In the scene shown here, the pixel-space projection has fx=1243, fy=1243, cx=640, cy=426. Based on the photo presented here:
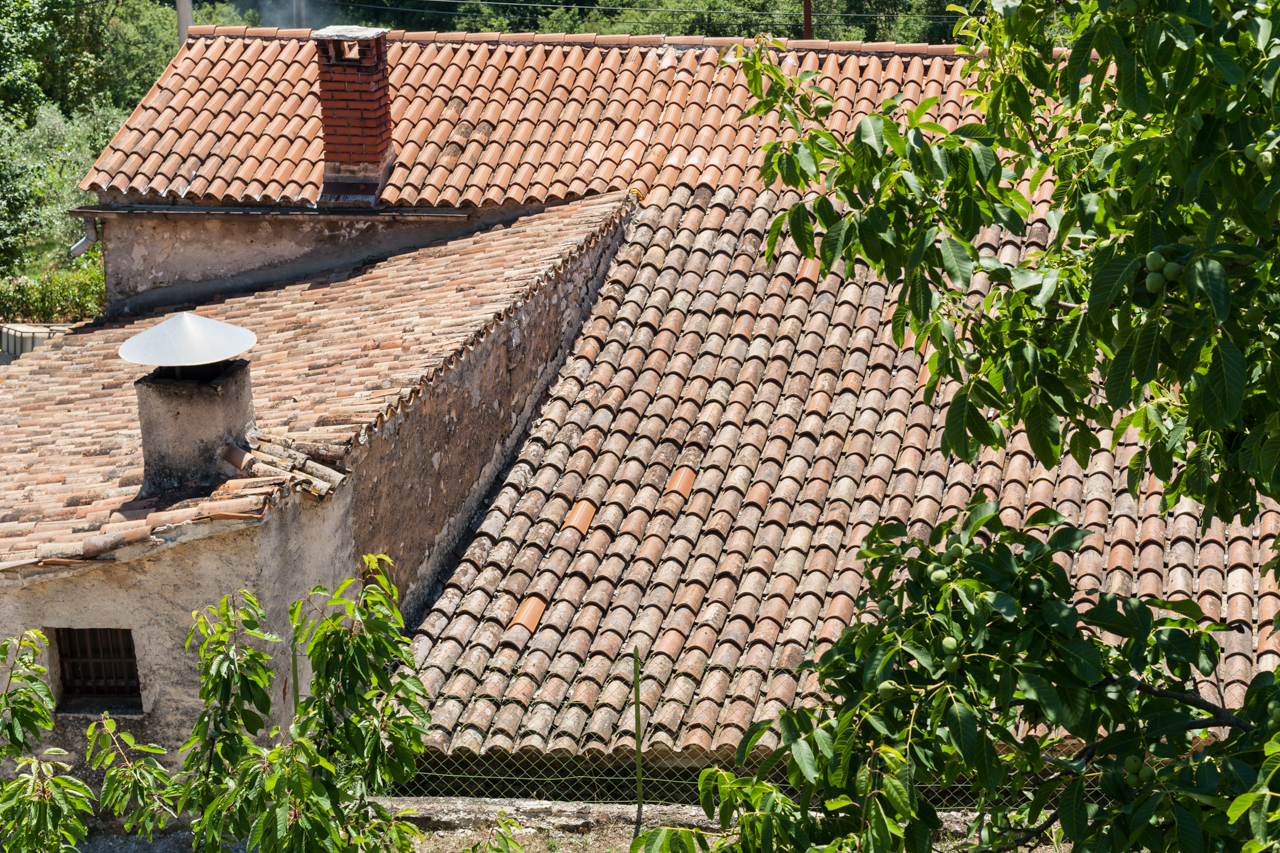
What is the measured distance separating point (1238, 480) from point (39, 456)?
660 cm

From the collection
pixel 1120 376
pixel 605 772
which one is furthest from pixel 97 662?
pixel 1120 376

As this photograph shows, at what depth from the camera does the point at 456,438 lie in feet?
27.2

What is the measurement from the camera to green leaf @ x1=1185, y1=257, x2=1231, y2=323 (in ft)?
9.70

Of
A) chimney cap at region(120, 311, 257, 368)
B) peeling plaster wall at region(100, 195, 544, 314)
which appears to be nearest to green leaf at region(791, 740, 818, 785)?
chimney cap at region(120, 311, 257, 368)

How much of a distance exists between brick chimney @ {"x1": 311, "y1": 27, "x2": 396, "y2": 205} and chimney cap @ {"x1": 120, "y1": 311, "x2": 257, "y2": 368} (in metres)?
4.90

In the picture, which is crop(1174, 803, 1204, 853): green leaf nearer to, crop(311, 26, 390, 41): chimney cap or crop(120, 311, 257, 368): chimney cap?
crop(120, 311, 257, 368): chimney cap

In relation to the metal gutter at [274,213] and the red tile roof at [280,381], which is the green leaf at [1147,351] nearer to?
the red tile roof at [280,381]

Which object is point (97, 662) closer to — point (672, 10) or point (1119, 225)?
point (1119, 225)

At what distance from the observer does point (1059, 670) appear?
349 cm

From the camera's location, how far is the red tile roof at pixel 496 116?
11.1m

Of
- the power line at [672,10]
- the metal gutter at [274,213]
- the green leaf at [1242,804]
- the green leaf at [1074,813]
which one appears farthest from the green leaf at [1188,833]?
the power line at [672,10]

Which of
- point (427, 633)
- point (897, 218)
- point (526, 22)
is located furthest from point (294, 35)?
point (526, 22)

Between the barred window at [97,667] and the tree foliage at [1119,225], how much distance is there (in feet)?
15.5

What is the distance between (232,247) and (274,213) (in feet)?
2.07
